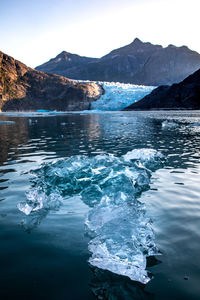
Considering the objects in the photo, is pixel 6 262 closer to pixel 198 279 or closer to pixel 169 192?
pixel 198 279

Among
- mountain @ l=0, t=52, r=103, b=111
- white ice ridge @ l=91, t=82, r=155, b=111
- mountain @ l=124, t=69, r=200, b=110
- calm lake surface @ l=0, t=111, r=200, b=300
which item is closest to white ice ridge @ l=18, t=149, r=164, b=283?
calm lake surface @ l=0, t=111, r=200, b=300

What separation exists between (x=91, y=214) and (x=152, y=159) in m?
6.05

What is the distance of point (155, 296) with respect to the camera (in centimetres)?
284

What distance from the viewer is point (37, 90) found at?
14850cm

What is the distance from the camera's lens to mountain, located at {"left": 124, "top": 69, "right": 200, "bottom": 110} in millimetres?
105875

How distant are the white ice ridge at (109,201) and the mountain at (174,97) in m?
104

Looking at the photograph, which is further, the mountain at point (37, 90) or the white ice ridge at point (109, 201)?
the mountain at point (37, 90)

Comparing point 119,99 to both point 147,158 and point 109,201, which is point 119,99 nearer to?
point 147,158

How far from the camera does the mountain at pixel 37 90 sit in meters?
133

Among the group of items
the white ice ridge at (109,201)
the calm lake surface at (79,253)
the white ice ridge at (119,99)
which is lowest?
the calm lake surface at (79,253)

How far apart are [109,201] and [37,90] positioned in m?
155

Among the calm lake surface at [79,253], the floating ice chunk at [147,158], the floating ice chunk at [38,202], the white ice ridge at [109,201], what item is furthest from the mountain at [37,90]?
the calm lake surface at [79,253]

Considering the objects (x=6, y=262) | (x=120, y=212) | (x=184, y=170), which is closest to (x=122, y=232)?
(x=120, y=212)

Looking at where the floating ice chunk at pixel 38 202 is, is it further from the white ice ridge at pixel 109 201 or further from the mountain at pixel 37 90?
the mountain at pixel 37 90
